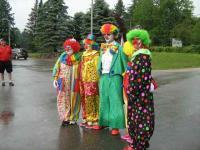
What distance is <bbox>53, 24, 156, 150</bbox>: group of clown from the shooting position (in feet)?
19.3

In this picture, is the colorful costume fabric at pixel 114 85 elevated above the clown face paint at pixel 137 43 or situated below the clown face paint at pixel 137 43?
below

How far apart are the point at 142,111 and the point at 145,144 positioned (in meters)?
0.47

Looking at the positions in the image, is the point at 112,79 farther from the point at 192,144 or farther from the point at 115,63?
the point at 192,144

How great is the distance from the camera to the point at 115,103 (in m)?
7.29

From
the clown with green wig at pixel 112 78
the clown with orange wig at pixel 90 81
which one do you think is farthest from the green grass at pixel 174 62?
the clown with green wig at pixel 112 78

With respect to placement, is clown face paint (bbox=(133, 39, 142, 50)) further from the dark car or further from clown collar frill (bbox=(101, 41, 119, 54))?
the dark car

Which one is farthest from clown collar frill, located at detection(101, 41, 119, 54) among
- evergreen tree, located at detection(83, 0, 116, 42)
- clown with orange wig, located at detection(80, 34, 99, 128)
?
evergreen tree, located at detection(83, 0, 116, 42)

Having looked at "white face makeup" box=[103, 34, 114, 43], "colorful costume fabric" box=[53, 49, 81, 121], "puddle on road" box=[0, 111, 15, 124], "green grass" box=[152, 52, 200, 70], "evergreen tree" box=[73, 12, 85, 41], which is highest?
"evergreen tree" box=[73, 12, 85, 41]

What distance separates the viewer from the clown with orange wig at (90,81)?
25.7 feet

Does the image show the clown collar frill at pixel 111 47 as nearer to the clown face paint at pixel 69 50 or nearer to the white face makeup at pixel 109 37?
the white face makeup at pixel 109 37

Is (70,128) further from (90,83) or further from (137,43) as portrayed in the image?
(137,43)

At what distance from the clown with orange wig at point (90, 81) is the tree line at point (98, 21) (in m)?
31.5

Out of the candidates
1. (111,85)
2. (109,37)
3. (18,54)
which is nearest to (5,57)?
(109,37)

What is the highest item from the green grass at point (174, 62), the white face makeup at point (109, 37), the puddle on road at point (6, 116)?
the white face makeup at point (109, 37)
